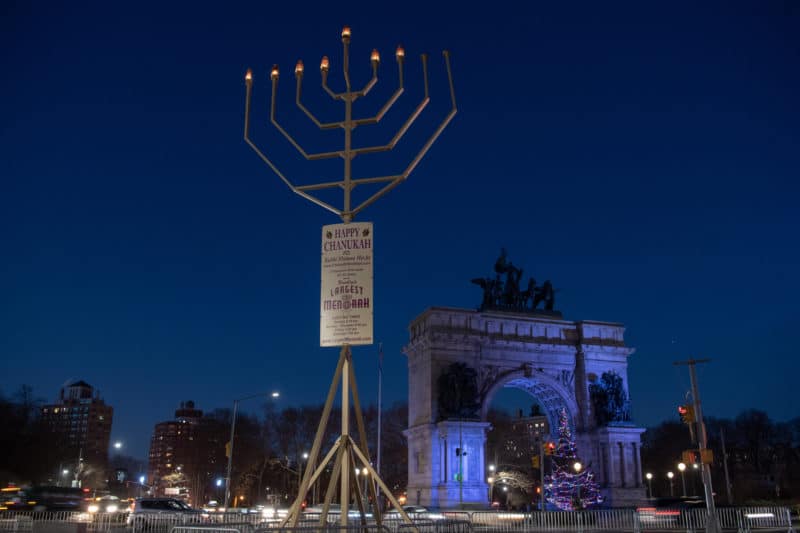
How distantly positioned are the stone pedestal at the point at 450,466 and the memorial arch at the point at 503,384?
0.07m

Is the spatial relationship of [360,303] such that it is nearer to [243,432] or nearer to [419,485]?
[419,485]

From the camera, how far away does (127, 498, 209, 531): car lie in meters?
20.0

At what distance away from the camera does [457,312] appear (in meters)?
51.6

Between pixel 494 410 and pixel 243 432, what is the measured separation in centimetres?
3423

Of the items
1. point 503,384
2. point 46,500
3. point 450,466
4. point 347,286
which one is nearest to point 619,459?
point 503,384

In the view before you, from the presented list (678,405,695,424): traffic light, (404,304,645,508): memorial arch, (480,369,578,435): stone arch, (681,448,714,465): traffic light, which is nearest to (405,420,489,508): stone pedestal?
(404,304,645,508): memorial arch

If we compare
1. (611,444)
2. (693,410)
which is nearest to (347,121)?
(693,410)

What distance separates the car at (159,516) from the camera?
20.0 m

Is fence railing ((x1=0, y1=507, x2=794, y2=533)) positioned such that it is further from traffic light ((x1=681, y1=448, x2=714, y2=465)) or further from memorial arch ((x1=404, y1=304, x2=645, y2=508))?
memorial arch ((x1=404, y1=304, x2=645, y2=508))

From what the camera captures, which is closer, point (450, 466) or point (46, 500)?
point (46, 500)

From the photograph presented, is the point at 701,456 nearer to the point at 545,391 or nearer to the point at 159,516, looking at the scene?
the point at 159,516

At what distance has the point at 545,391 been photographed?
5544 centimetres

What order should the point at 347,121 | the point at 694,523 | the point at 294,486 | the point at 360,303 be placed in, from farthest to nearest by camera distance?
the point at 294,486, the point at 694,523, the point at 347,121, the point at 360,303

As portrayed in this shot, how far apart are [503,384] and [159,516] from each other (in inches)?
1385
